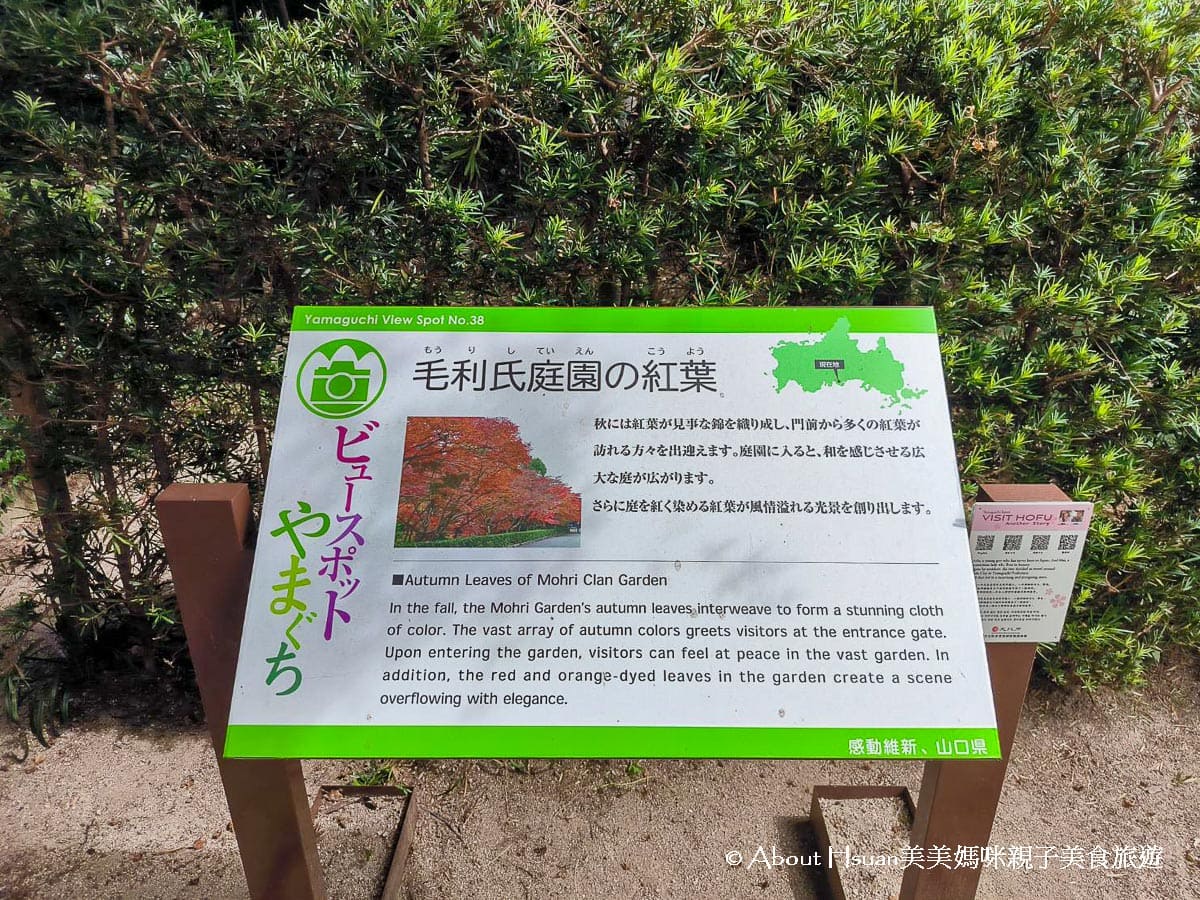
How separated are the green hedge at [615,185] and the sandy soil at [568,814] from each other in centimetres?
114

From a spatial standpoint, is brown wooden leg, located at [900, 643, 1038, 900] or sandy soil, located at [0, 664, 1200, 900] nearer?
brown wooden leg, located at [900, 643, 1038, 900]

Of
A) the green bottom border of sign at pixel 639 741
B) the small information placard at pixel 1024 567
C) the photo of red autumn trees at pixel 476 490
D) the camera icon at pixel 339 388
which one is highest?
the camera icon at pixel 339 388

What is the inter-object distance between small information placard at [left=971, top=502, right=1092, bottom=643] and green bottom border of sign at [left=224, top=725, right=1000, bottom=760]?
0.93ft

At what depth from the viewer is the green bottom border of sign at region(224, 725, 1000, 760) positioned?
1402 millimetres

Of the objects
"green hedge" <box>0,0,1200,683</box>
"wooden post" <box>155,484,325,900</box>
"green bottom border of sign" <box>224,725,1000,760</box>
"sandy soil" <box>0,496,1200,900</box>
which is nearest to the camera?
"green bottom border of sign" <box>224,725,1000,760</box>

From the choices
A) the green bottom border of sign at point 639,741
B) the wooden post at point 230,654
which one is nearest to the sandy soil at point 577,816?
the wooden post at point 230,654

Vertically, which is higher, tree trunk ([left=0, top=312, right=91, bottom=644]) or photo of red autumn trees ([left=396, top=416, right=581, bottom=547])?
photo of red autumn trees ([left=396, top=416, right=581, bottom=547])

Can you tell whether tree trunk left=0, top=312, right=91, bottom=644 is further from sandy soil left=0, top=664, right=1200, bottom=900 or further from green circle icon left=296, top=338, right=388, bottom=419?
green circle icon left=296, top=338, right=388, bottom=419

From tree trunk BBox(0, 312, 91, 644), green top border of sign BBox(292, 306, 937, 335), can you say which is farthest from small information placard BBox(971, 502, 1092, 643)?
tree trunk BBox(0, 312, 91, 644)

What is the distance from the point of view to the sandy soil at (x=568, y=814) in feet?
8.13

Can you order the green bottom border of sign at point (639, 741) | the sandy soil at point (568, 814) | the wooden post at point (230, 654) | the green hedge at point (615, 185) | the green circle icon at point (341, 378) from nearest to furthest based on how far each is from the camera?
the green bottom border of sign at point (639, 741), the wooden post at point (230, 654), the green circle icon at point (341, 378), the green hedge at point (615, 185), the sandy soil at point (568, 814)

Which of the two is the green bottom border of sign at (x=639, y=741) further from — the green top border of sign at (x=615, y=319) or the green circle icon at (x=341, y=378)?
the green top border of sign at (x=615, y=319)

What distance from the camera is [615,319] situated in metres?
1.71

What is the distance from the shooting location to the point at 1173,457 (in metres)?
2.72
